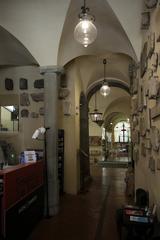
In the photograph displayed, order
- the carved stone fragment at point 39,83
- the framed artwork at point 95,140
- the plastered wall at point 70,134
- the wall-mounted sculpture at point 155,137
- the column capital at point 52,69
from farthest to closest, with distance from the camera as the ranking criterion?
the framed artwork at point 95,140
the plastered wall at point 70,134
the carved stone fragment at point 39,83
the column capital at point 52,69
the wall-mounted sculpture at point 155,137

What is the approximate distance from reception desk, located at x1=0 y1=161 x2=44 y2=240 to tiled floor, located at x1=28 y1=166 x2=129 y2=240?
261 millimetres

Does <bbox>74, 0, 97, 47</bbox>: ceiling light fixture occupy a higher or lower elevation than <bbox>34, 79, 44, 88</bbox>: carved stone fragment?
higher

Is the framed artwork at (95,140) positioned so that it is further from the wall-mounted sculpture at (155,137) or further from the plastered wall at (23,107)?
the wall-mounted sculpture at (155,137)

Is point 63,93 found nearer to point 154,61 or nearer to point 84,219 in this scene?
point 84,219

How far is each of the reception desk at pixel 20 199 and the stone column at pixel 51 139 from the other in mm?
253

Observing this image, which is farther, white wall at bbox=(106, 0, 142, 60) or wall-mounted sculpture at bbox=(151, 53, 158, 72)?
white wall at bbox=(106, 0, 142, 60)

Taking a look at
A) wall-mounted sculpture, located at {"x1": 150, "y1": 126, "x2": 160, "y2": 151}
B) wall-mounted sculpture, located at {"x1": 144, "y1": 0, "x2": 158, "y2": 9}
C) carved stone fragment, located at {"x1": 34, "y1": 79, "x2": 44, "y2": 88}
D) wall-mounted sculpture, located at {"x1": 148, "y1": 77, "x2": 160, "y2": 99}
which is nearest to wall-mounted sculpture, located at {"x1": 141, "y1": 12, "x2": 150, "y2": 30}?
wall-mounted sculpture, located at {"x1": 144, "y1": 0, "x2": 158, "y2": 9}

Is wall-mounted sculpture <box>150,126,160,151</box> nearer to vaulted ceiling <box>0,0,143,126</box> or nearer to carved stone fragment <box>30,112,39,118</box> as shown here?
vaulted ceiling <box>0,0,143,126</box>

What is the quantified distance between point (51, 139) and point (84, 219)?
60.5 inches

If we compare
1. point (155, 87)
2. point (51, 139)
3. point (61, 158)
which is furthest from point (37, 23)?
point (61, 158)

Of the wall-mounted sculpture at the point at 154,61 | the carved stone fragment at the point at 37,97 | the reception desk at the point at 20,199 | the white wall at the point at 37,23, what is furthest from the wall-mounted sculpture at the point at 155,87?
the carved stone fragment at the point at 37,97

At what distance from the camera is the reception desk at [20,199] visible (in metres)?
3.38

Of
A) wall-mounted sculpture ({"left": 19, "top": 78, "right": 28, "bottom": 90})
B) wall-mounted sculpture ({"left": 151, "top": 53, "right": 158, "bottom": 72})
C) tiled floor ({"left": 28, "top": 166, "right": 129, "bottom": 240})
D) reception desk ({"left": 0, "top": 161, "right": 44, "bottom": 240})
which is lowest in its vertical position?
tiled floor ({"left": 28, "top": 166, "right": 129, "bottom": 240})

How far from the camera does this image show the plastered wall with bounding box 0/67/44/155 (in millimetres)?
6727
